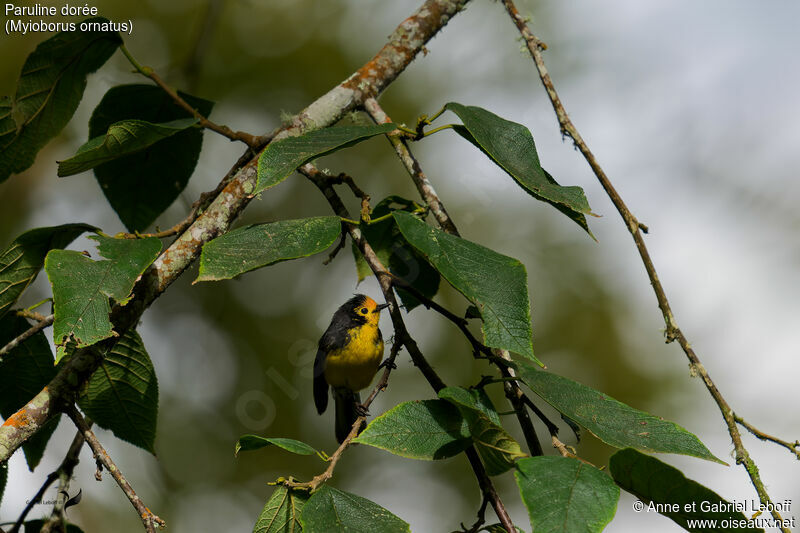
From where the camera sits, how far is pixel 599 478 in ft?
2.33

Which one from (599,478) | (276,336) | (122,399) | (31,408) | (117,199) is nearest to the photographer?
(599,478)

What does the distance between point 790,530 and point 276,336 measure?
303 cm

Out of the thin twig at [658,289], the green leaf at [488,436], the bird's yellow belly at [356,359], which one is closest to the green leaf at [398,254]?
the thin twig at [658,289]

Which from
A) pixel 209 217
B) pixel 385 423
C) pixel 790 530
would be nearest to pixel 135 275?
pixel 209 217

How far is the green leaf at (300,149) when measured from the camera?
90 centimetres

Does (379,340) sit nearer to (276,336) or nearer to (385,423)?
(276,336)

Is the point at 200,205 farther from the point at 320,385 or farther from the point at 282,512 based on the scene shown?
the point at 320,385

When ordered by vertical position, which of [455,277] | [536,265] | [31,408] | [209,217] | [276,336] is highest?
[536,265]

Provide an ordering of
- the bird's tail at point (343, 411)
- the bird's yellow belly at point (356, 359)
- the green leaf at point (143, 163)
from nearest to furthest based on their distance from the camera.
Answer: the green leaf at point (143, 163) → the bird's yellow belly at point (356, 359) → the bird's tail at point (343, 411)

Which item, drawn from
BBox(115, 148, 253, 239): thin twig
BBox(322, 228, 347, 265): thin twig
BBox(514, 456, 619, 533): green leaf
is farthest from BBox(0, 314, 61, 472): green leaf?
BBox(514, 456, 619, 533): green leaf

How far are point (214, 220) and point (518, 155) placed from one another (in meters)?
0.54

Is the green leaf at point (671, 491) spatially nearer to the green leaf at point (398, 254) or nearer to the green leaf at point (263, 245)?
the green leaf at point (263, 245)

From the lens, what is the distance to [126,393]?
1338 mm

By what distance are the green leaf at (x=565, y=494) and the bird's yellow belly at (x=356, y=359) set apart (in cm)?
167
